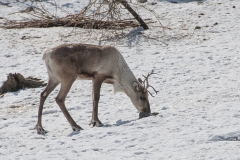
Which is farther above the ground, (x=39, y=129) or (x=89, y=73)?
(x=89, y=73)

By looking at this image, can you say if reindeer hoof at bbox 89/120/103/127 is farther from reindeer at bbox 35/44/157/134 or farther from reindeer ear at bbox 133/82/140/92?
reindeer ear at bbox 133/82/140/92

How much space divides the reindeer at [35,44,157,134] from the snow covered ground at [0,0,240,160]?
0.22 meters

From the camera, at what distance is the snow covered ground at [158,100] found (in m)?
6.00

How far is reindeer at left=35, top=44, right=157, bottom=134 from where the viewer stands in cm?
715

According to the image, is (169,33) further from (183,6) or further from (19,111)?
(19,111)

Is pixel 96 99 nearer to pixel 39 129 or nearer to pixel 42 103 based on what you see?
pixel 42 103

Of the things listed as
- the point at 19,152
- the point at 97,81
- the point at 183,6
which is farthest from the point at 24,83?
the point at 183,6

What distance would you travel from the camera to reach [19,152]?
20.0ft

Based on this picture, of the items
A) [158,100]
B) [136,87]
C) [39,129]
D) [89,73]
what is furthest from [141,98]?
[39,129]

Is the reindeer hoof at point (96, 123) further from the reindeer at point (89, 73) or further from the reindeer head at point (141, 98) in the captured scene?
the reindeer head at point (141, 98)

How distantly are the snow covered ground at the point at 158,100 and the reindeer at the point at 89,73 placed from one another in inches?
8.6

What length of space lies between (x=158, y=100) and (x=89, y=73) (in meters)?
1.38

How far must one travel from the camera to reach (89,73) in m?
7.46

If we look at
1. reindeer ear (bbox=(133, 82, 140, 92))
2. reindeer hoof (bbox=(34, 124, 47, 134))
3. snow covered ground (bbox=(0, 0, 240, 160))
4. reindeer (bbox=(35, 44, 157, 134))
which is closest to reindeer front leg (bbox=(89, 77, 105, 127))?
reindeer (bbox=(35, 44, 157, 134))
